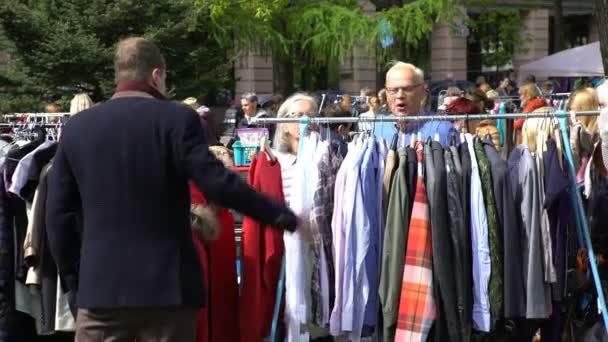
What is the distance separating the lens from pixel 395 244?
216 inches

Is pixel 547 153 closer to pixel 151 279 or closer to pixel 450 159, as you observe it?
pixel 450 159

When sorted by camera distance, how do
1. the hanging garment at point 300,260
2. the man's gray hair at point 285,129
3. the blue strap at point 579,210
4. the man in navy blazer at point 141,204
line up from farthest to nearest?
the man's gray hair at point 285,129, the hanging garment at point 300,260, the blue strap at point 579,210, the man in navy blazer at point 141,204

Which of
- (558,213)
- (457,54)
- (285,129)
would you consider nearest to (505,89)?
(457,54)

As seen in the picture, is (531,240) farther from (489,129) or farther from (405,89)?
(489,129)

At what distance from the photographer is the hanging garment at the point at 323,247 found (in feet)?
18.9

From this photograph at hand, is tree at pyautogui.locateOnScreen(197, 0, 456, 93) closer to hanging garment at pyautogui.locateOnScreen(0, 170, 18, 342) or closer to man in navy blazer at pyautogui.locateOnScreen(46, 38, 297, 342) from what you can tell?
hanging garment at pyautogui.locateOnScreen(0, 170, 18, 342)

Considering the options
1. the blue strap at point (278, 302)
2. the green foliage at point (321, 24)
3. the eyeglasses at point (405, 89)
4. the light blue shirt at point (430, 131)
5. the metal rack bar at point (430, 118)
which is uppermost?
the green foliage at point (321, 24)

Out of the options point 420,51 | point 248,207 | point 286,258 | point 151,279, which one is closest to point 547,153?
point 286,258

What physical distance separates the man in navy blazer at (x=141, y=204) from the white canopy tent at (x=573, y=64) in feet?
56.9

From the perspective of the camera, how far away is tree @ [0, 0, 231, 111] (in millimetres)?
17531

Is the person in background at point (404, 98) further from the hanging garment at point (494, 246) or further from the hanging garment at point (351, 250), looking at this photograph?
the hanging garment at point (494, 246)

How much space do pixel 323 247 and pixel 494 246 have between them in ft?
3.30

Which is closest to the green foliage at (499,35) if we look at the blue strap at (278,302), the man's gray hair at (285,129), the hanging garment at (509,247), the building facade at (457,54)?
the building facade at (457,54)

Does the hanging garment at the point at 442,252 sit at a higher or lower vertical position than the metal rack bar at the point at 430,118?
lower
